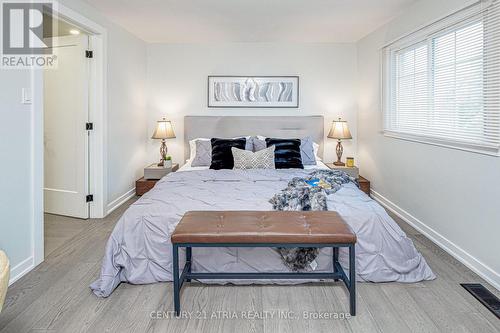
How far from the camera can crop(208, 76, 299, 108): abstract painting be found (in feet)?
17.6

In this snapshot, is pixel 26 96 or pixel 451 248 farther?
pixel 451 248

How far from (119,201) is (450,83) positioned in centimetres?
405

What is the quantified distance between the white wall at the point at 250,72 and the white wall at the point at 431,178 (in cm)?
30

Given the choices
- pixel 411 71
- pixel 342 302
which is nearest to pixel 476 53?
pixel 411 71

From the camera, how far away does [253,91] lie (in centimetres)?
539

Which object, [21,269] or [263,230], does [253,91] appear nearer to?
[263,230]

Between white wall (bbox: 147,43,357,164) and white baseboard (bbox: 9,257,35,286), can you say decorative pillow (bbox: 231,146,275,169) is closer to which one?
white wall (bbox: 147,43,357,164)

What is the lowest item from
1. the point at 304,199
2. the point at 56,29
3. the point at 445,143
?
the point at 304,199

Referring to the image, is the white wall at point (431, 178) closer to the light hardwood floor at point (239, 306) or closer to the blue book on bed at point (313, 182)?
the light hardwood floor at point (239, 306)

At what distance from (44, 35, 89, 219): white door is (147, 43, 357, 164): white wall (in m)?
1.50

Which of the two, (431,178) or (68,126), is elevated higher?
(68,126)

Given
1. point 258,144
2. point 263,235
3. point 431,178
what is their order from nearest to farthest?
point 263,235
point 431,178
point 258,144

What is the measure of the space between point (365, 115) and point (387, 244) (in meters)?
3.03

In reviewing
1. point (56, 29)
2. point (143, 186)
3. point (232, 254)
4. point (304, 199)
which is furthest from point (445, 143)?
point (56, 29)
